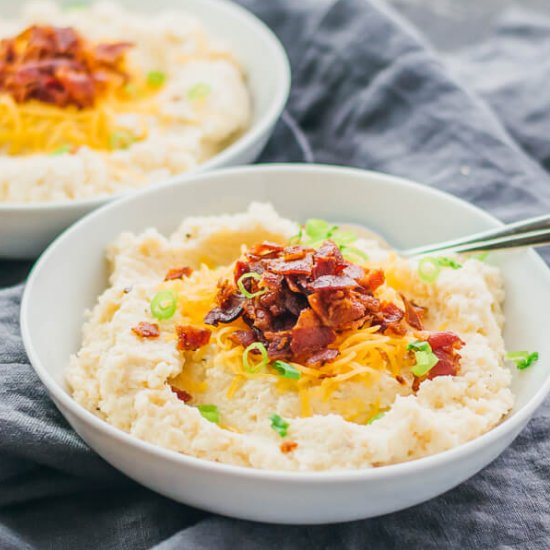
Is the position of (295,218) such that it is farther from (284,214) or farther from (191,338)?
(191,338)

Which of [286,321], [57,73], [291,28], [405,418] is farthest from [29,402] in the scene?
[291,28]

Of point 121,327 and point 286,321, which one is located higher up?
point 286,321

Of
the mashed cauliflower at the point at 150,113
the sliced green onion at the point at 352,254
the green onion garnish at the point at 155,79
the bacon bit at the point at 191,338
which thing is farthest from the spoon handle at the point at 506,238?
the green onion garnish at the point at 155,79

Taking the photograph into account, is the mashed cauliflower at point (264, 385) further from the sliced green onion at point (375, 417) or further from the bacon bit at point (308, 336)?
the bacon bit at point (308, 336)

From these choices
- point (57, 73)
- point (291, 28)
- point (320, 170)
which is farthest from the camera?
point (291, 28)

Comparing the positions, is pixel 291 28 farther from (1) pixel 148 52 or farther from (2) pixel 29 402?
(2) pixel 29 402
